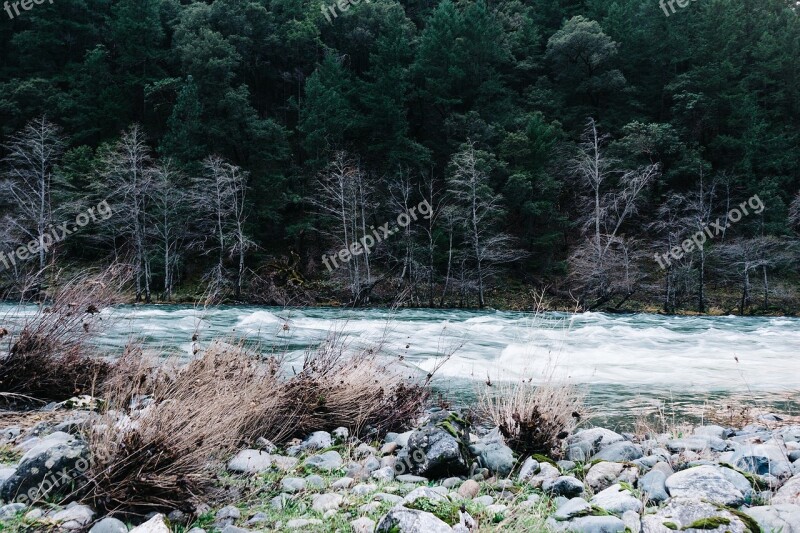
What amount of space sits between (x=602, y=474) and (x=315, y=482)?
2.37 metres

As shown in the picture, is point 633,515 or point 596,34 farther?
point 596,34

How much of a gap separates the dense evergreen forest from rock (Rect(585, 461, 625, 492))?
952 inches

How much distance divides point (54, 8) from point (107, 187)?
2605 cm

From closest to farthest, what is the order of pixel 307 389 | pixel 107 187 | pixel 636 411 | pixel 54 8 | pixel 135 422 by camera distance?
pixel 135 422 < pixel 307 389 < pixel 636 411 < pixel 107 187 < pixel 54 8

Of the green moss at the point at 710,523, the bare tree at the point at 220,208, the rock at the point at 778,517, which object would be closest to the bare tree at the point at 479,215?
the bare tree at the point at 220,208

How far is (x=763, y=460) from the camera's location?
4.25 meters

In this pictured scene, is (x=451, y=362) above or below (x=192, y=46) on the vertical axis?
below

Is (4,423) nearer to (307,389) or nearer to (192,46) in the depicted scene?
(307,389)

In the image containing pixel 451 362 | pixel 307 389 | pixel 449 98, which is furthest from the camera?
pixel 449 98

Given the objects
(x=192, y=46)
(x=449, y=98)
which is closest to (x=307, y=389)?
(x=449, y=98)

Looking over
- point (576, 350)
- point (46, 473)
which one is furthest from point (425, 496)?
point (576, 350)

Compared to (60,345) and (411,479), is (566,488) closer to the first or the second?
(411,479)

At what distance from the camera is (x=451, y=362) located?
31.6 ft

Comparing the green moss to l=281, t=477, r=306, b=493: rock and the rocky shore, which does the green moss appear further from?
l=281, t=477, r=306, b=493: rock
